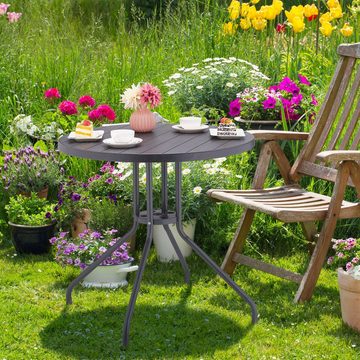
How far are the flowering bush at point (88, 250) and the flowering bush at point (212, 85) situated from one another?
174 centimetres

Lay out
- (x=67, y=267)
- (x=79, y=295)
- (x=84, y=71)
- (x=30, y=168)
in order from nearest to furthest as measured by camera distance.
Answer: (x=79, y=295), (x=67, y=267), (x=30, y=168), (x=84, y=71)

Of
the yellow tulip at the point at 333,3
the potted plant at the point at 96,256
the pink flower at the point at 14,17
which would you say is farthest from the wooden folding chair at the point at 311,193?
the pink flower at the point at 14,17

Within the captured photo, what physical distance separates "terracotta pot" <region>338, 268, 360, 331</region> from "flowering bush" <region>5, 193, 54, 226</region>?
2.06 meters

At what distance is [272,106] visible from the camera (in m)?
6.30

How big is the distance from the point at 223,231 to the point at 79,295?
108 cm

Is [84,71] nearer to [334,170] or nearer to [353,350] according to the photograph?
[334,170]

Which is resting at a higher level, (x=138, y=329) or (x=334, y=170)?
(x=334, y=170)

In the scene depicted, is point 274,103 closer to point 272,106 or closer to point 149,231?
point 272,106

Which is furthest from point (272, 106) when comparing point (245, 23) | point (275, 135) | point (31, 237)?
point (31, 237)

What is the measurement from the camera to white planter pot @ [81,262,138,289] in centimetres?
515

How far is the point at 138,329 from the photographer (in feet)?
14.9

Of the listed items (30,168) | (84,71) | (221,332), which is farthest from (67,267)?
(84,71)

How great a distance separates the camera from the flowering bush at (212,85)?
6816mm

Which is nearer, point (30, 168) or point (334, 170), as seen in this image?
point (334, 170)
